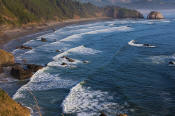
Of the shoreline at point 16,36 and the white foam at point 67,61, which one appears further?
the shoreline at point 16,36

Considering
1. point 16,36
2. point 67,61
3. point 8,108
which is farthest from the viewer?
point 16,36

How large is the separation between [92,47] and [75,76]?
1896cm

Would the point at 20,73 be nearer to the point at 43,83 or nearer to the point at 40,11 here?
the point at 43,83

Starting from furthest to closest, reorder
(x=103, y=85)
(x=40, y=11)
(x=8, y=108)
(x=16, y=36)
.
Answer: (x=40, y=11)
(x=16, y=36)
(x=103, y=85)
(x=8, y=108)

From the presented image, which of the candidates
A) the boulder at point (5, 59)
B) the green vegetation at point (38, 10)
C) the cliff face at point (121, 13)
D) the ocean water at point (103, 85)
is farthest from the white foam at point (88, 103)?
the cliff face at point (121, 13)

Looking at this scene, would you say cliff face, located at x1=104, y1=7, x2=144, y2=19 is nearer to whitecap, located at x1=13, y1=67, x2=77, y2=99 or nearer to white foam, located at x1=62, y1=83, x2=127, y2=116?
whitecap, located at x1=13, y1=67, x2=77, y2=99

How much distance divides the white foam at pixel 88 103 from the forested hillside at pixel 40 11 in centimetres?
5966

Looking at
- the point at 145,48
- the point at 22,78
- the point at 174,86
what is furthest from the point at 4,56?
the point at 145,48

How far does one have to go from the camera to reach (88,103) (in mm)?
18438

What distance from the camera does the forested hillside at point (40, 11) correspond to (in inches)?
3361

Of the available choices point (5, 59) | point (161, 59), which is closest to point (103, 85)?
point (161, 59)

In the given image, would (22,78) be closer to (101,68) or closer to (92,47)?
(101,68)

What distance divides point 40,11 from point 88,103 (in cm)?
10420

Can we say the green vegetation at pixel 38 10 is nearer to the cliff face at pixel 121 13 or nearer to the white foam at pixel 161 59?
the cliff face at pixel 121 13
